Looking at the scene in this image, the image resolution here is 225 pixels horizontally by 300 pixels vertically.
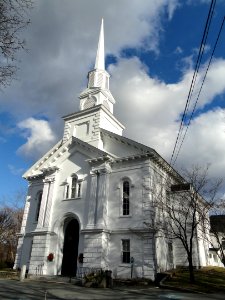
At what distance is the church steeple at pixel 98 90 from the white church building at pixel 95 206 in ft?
4.91

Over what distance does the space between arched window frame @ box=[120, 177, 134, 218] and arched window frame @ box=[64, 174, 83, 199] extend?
13.1ft

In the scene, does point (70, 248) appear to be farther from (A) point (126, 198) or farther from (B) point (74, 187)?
(A) point (126, 198)

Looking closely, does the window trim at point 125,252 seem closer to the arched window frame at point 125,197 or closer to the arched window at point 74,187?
the arched window frame at point 125,197

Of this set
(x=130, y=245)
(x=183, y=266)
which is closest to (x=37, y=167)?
(x=130, y=245)

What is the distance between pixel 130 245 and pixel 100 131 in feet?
38.2

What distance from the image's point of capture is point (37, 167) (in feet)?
112

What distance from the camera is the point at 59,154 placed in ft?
103

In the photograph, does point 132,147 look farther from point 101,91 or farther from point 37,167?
point 37,167

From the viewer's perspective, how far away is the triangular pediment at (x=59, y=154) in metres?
28.9

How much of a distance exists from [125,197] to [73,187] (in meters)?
5.59

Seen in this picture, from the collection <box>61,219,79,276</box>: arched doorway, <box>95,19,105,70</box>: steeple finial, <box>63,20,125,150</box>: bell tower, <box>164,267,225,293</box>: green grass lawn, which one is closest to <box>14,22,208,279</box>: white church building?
<box>61,219,79,276</box>: arched doorway

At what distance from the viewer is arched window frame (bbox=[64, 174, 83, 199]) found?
93.6ft

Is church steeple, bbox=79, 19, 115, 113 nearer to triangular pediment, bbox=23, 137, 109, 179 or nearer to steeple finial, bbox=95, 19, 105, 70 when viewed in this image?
steeple finial, bbox=95, 19, 105, 70

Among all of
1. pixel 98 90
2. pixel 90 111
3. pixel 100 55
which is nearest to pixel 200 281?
pixel 90 111
